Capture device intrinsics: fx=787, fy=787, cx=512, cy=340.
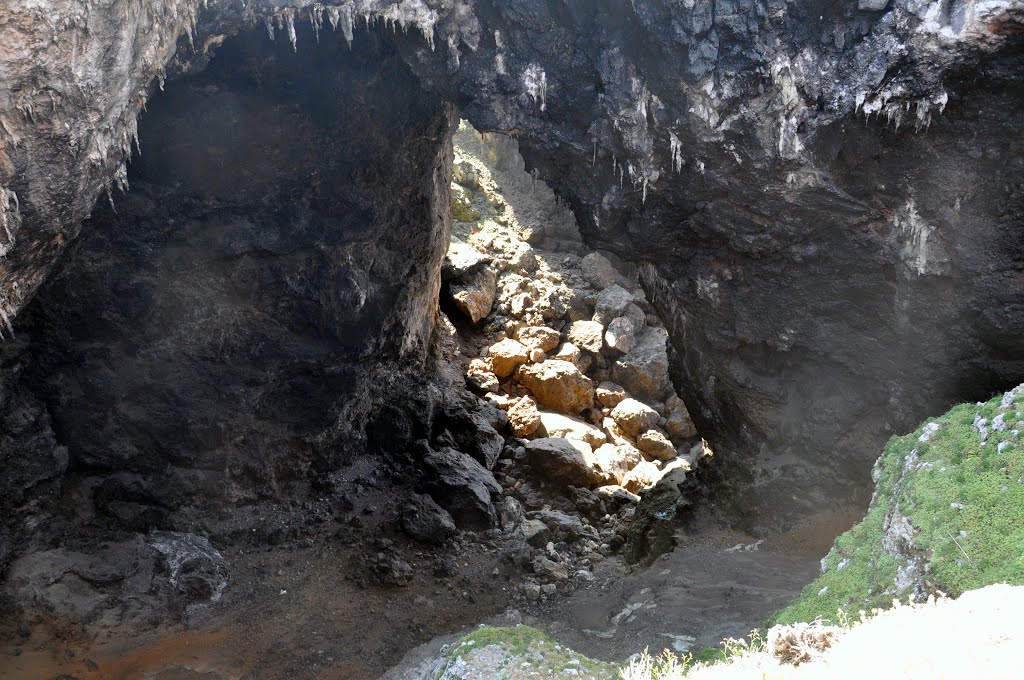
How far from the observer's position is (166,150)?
17.6 meters

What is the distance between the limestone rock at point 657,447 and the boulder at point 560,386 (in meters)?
2.32

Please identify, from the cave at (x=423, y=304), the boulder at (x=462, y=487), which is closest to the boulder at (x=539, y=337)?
the cave at (x=423, y=304)

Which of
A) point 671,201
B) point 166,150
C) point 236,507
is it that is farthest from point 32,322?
point 671,201

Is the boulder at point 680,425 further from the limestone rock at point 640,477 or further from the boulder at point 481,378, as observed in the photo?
the boulder at point 481,378

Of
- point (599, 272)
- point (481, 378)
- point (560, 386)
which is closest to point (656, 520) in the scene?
point (560, 386)

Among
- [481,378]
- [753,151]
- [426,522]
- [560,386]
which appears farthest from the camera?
[481,378]

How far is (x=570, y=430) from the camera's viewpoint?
23.8 meters

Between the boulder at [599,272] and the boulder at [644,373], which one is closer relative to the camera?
the boulder at [644,373]

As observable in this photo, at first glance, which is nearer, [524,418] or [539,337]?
[524,418]

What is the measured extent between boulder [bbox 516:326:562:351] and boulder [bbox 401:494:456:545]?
9286 millimetres

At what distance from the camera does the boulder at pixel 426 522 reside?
18.3 metres

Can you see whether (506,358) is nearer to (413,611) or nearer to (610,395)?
(610,395)

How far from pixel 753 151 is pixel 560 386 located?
1218 centimetres

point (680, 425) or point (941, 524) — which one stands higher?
point (941, 524)
